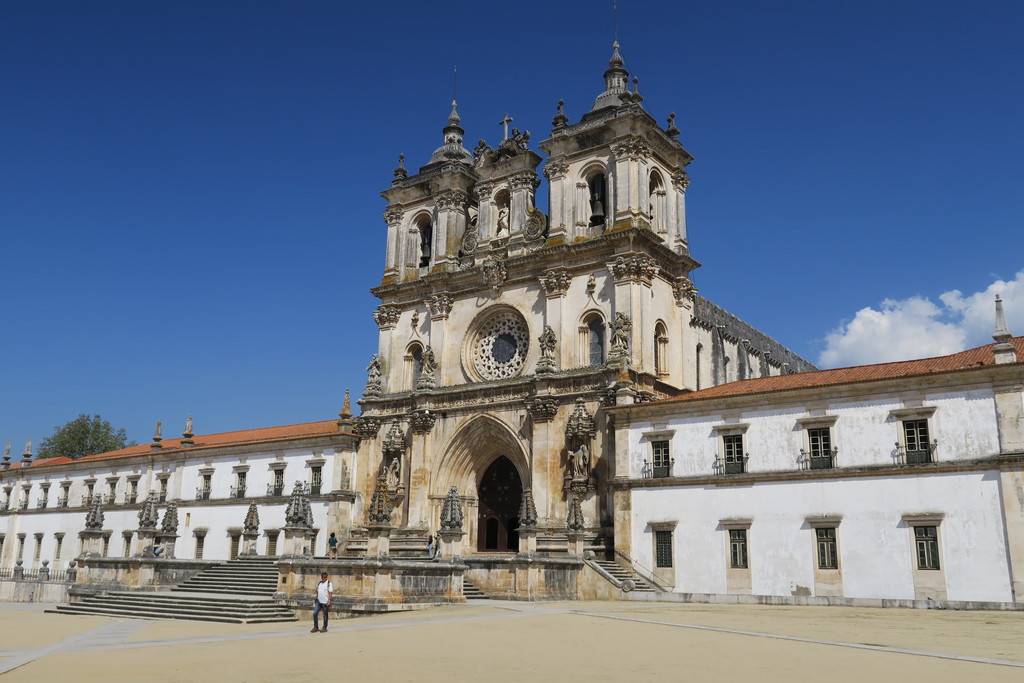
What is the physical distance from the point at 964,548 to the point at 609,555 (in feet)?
41.8

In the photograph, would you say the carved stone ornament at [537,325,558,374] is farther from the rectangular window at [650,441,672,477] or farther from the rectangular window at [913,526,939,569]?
the rectangular window at [913,526,939,569]

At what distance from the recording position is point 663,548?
32469mm

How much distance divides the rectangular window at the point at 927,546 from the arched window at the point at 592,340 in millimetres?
15490

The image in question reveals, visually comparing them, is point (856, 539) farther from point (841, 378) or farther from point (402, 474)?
point (402, 474)

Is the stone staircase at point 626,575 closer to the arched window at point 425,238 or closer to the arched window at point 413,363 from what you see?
the arched window at point 413,363

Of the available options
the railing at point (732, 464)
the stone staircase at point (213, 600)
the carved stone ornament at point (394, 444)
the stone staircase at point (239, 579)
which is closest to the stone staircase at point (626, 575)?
the railing at point (732, 464)

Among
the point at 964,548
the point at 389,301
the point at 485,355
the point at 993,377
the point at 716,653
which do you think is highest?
the point at 389,301

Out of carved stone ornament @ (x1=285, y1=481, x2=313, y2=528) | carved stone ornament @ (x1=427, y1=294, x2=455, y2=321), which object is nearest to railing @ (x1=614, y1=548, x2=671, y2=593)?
carved stone ornament @ (x1=285, y1=481, x2=313, y2=528)

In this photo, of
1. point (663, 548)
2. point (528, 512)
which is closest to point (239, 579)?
point (528, 512)

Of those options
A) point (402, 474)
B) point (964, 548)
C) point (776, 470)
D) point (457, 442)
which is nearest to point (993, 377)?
point (964, 548)

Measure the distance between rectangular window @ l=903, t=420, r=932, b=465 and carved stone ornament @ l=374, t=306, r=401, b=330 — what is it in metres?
26.1

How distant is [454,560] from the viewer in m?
28.4

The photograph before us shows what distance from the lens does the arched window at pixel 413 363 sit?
4525 centimetres

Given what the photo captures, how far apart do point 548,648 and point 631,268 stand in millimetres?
24749
